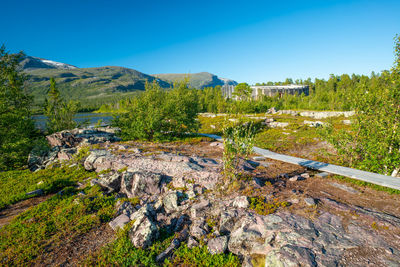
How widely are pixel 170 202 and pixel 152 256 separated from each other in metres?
2.64

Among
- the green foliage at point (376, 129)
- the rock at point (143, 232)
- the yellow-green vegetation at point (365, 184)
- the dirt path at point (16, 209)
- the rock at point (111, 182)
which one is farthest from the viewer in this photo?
the rock at point (111, 182)

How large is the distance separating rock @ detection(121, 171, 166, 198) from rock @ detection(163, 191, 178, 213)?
1.27m

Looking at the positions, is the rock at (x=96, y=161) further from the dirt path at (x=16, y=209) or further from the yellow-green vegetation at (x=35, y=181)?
the dirt path at (x=16, y=209)

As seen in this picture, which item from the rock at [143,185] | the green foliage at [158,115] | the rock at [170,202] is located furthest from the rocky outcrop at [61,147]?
the rock at [170,202]

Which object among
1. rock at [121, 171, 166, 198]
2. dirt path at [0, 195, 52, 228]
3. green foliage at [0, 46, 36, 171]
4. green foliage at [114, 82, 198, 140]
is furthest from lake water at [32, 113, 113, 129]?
rock at [121, 171, 166, 198]

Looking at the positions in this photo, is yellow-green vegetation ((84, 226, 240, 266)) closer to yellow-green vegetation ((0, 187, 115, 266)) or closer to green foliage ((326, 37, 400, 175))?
yellow-green vegetation ((0, 187, 115, 266))

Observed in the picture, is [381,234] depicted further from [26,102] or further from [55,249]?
[26,102]

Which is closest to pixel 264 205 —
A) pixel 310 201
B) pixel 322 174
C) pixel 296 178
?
pixel 310 201

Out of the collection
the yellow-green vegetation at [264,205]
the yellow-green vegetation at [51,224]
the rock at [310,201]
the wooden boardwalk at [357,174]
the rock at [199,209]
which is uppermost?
the rock at [310,201]

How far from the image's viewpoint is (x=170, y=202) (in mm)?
8672

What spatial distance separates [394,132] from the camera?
32.1ft

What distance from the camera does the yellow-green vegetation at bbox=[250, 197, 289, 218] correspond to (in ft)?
22.8

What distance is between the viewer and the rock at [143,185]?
10.1m

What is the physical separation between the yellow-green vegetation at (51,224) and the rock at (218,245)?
5323 mm
